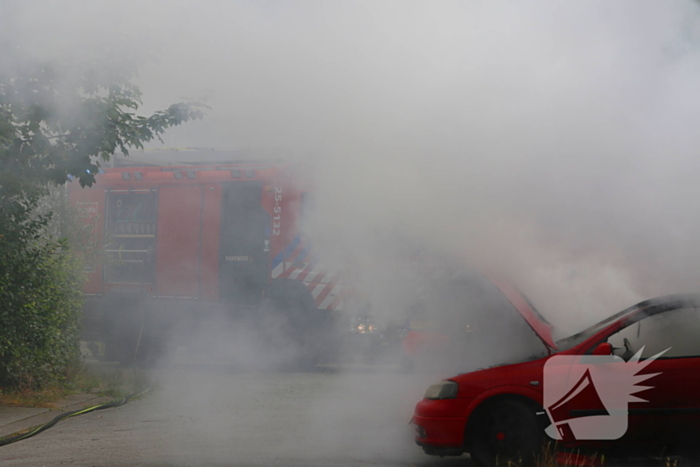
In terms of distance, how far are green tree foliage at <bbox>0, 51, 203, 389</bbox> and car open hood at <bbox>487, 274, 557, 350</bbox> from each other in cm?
369

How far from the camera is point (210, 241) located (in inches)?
481

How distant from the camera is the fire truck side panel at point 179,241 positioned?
12266 mm

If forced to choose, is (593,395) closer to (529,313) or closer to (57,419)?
(529,313)

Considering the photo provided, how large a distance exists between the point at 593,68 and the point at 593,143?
27.2 inches

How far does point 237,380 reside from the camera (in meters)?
10.3

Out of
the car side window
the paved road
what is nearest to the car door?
the car side window

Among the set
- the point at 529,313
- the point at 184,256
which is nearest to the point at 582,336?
the point at 529,313

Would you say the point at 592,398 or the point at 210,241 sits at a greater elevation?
the point at 210,241

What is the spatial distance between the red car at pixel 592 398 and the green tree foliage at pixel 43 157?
424 cm

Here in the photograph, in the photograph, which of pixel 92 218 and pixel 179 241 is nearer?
pixel 179 241

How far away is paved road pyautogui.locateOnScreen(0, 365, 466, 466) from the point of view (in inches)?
220

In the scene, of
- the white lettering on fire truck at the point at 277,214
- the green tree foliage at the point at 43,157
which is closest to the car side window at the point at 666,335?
the green tree foliage at the point at 43,157

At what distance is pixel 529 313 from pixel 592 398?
1.00 m

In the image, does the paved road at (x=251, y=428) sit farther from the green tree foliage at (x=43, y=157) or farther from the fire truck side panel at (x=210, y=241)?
the fire truck side panel at (x=210, y=241)
